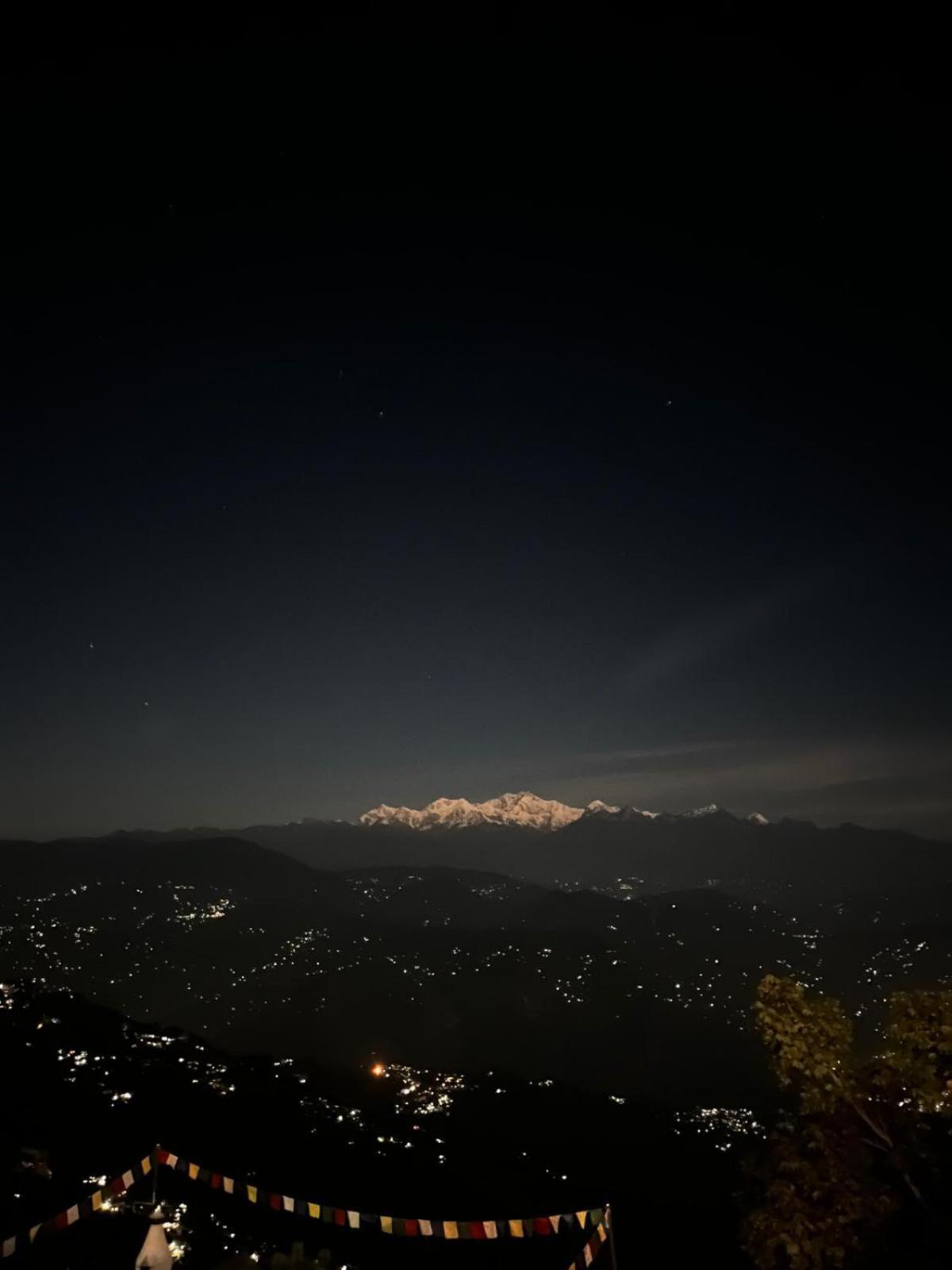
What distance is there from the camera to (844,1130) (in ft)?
55.3

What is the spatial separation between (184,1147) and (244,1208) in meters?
24.1

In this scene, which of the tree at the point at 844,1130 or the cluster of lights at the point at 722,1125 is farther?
the cluster of lights at the point at 722,1125

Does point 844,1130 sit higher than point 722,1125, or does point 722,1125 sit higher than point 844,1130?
point 844,1130

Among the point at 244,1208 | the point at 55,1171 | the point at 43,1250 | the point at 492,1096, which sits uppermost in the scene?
the point at 43,1250

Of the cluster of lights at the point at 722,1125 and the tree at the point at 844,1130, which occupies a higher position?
the tree at the point at 844,1130

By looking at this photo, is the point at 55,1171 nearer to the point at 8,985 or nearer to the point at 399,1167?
the point at 399,1167

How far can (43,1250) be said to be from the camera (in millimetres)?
22062

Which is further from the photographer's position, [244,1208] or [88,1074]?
[88,1074]

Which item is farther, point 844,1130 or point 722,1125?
point 722,1125

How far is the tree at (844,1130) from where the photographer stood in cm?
1566

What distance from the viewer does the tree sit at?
51.4ft

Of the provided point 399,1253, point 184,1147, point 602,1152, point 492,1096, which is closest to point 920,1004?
point 399,1253

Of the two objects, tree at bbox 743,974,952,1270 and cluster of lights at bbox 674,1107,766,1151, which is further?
cluster of lights at bbox 674,1107,766,1151

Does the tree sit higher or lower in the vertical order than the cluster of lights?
higher
